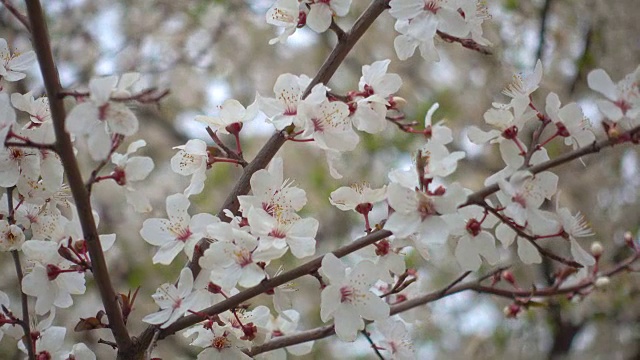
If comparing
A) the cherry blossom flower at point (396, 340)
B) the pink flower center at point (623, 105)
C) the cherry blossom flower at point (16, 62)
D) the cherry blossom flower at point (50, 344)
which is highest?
the pink flower center at point (623, 105)

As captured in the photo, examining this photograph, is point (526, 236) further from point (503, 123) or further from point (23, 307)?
point (23, 307)

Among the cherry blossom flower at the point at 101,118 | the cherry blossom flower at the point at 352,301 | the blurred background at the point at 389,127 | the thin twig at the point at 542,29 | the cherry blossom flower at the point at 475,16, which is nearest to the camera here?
the cherry blossom flower at the point at 101,118

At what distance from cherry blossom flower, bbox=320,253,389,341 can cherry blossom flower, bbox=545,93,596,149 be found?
28cm

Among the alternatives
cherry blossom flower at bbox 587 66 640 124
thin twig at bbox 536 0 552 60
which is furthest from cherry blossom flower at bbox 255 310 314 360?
thin twig at bbox 536 0 552 60

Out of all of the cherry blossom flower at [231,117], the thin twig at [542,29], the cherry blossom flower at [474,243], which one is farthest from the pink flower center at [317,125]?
the thin twig at [542,29]

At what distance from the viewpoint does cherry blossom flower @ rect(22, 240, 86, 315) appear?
924mm

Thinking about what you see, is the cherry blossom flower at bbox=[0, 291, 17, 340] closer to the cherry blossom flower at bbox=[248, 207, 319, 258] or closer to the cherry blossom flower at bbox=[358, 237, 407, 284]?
the cherry blossom flower at bbox=[248, 207, 319, 258]

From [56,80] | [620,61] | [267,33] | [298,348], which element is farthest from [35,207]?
[267,33]

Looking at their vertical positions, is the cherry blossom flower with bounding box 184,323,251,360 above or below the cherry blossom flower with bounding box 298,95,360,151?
below

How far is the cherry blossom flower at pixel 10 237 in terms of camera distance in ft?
3.20

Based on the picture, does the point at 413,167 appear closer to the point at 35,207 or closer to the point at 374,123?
the point at 374,123

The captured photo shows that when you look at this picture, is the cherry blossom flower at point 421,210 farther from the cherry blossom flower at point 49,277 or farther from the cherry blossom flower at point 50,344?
the cherry blossom flower at point 50,344

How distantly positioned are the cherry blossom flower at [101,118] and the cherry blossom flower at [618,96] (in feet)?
1.63

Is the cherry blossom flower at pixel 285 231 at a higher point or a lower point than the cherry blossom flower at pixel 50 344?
higher
